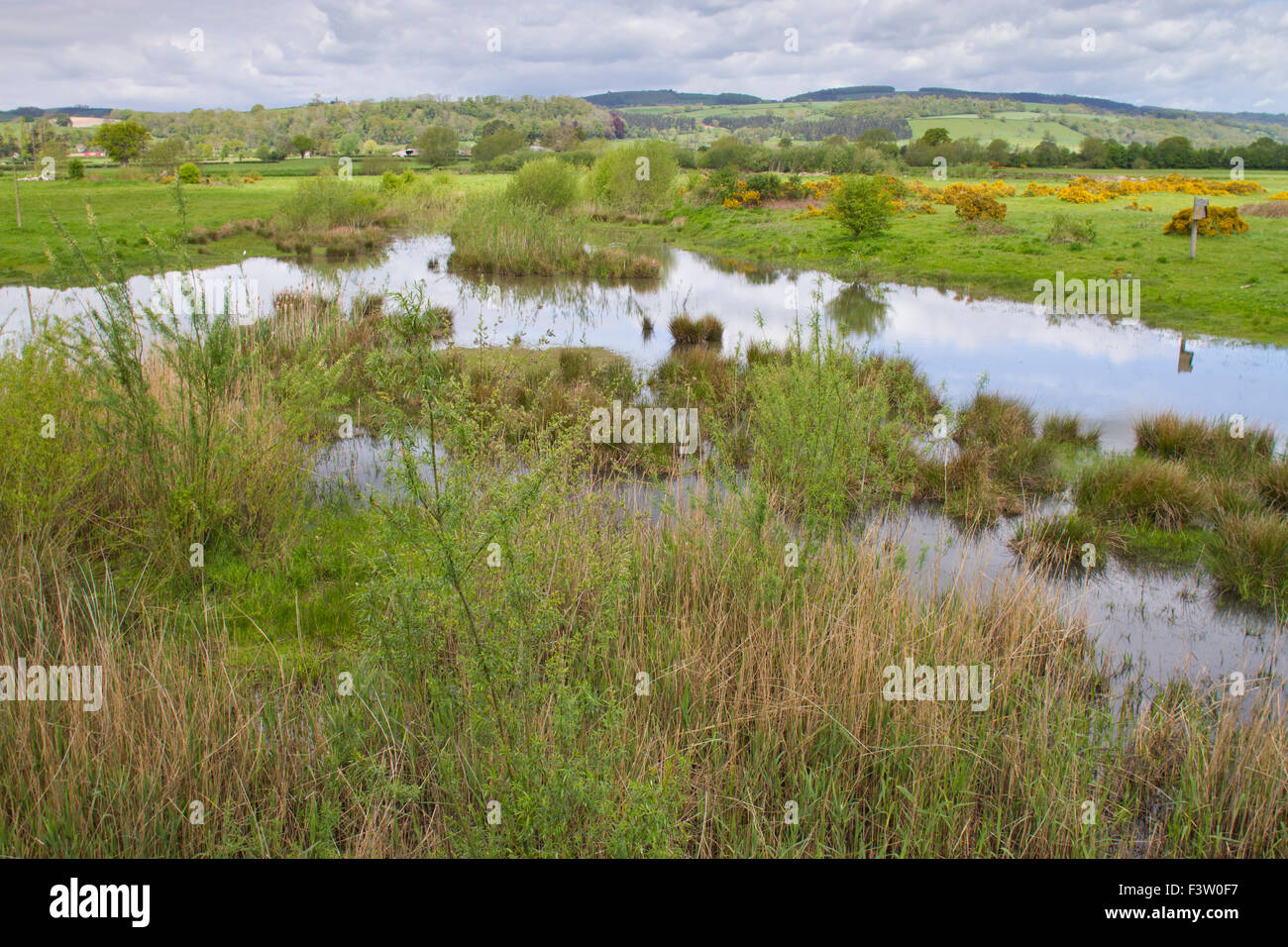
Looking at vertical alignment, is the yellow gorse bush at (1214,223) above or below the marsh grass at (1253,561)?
above

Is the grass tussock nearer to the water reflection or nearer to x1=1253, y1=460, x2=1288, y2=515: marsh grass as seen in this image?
the water reflection

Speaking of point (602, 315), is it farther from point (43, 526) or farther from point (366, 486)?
point (43, 526)

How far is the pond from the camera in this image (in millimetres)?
5535

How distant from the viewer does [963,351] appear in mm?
13695

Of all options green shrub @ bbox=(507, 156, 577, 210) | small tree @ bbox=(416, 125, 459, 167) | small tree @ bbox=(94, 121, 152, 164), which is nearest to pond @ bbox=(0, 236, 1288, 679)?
green shrub @ bbox=(507, 156, 577, 210)

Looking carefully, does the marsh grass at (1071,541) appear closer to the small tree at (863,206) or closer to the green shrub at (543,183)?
the small tree at (863,206)

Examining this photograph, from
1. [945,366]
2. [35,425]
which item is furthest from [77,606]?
[945,366]

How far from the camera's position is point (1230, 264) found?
18406 mm

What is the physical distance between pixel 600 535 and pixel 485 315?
11.6m

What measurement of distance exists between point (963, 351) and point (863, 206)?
40.9ft

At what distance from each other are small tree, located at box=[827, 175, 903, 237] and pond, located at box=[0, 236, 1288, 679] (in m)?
3.13

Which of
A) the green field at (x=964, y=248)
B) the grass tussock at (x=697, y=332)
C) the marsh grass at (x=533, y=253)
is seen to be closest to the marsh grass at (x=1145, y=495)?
the green field at (x=964, y=248)

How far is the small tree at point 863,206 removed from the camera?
24703mm

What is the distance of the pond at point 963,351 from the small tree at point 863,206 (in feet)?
10.3
